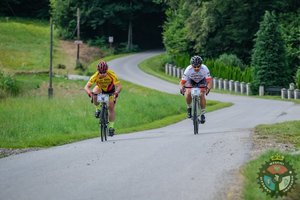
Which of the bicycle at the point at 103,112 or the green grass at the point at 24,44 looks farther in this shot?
the green grass at the point at 24,44

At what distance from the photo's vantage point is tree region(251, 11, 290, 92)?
4838 centimetres

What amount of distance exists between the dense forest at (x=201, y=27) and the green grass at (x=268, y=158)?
1220 inches

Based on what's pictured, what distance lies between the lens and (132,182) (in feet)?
34.9

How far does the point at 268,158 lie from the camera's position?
11.7 meters

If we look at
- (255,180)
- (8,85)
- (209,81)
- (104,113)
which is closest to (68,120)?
(104,113)

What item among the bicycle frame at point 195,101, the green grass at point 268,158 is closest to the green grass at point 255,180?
the green grass at point 268,158

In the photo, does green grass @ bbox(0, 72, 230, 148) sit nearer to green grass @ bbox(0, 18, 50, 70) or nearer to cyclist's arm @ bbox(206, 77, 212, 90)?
cyclist's arm @ bbox(206, 77, 212, 90)

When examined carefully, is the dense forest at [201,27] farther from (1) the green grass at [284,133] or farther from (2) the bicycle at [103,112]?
(2) the bicycle at [103,112]

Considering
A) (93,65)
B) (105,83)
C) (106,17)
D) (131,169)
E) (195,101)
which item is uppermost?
(106,17)

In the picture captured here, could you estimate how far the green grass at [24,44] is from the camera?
69.0 meters

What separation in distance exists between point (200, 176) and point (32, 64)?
59.9m

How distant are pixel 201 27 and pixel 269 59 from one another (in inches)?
515

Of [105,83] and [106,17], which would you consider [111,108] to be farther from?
[106,17]

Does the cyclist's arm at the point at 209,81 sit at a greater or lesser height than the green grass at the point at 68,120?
greater
